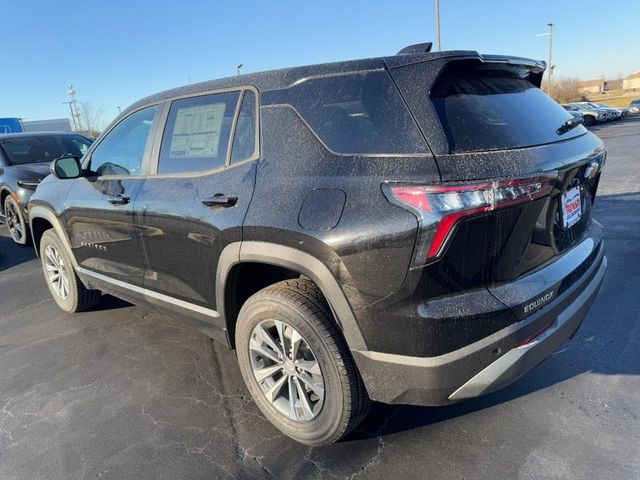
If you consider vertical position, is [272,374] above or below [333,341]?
below

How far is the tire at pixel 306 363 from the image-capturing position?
7.25 ft

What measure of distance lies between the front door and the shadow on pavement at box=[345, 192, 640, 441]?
1.95 meters

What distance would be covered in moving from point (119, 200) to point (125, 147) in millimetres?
460

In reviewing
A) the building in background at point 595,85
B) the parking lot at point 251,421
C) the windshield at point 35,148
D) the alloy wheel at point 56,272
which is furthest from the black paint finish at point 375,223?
the building in background at point 595,85

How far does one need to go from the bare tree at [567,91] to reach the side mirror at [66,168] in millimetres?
57840

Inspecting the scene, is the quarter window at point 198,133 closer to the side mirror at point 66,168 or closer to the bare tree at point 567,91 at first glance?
the side mirror at point 66,168

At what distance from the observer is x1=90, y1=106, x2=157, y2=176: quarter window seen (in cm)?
337

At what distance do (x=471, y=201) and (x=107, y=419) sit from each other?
8.00 feet

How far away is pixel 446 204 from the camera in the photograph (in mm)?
1854

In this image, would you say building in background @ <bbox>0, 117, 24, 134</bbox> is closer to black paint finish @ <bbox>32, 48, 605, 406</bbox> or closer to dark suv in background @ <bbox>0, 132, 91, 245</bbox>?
dark suv in background @ <bbox>0, 132, 91, 245</bbox>

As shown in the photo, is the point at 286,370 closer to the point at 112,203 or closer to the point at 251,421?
the point at 251,421

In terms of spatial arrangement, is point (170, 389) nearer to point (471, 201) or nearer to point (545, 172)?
point (471, 201)

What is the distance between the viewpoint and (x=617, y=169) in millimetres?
10672

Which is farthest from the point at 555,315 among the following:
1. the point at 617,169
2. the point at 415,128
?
the point at 617,169
